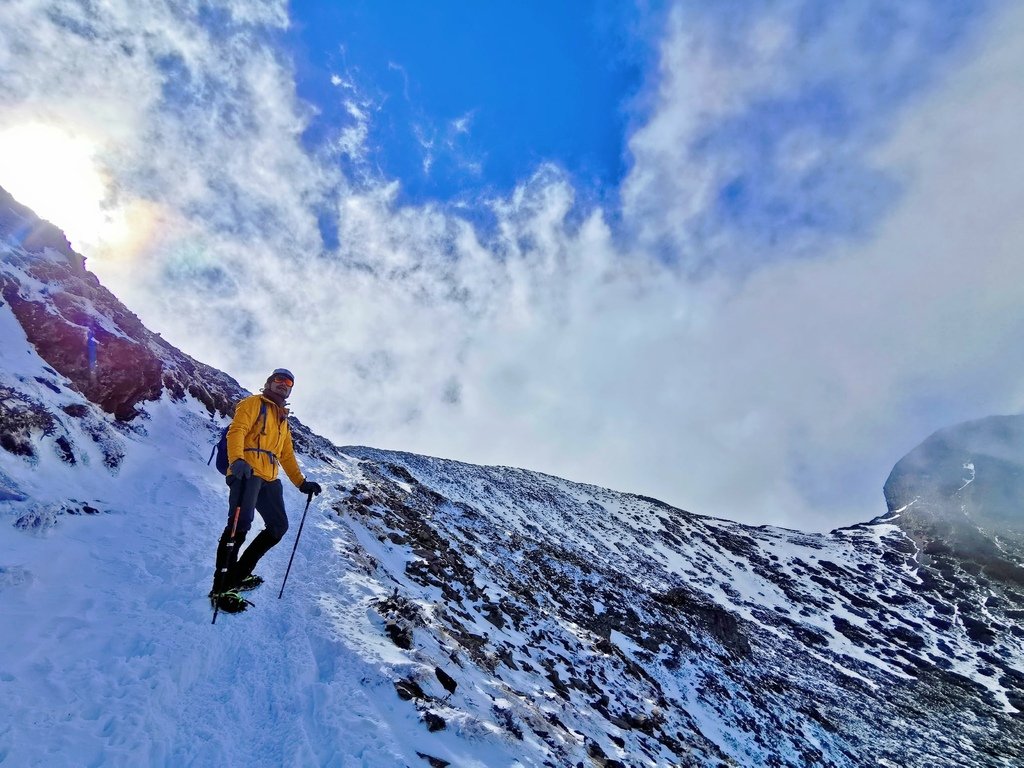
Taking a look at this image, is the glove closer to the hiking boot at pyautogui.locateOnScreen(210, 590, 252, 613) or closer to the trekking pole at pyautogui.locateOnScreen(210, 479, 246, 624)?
the trekking pole at pyautogui.locateOnScreen(210, 479, 246, 624)

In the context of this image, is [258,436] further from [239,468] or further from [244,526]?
[244,526]

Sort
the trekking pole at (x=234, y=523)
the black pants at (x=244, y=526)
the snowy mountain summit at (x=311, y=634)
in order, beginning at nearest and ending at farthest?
1. the snowy mountain summit at (x=311, y=634)
2. the trekking pole at (x=234, y=523)
3. the black pants at (x=244, y=526)

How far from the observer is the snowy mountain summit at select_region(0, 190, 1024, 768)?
5176mm

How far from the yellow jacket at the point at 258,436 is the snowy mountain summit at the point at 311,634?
6.74 ft

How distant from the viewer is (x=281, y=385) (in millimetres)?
8188

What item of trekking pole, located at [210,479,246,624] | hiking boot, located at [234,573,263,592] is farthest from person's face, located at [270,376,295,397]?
hiking boot, located at [234,573,263,592]

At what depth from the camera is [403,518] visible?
72.4 feet

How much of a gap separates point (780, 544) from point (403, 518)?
9360 centimetres

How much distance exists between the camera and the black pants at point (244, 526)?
23.6ft

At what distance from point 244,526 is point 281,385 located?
7.28 feet

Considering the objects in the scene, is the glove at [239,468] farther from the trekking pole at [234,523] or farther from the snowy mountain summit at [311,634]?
the snowy mountain summit at [311,634]

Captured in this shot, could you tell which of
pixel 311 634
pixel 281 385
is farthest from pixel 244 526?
pixel 281 385

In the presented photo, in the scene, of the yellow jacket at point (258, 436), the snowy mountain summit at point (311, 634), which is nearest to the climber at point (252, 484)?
the yellow jacket at point (258, 436)

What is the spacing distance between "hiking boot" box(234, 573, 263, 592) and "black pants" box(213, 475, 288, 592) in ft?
0.19
